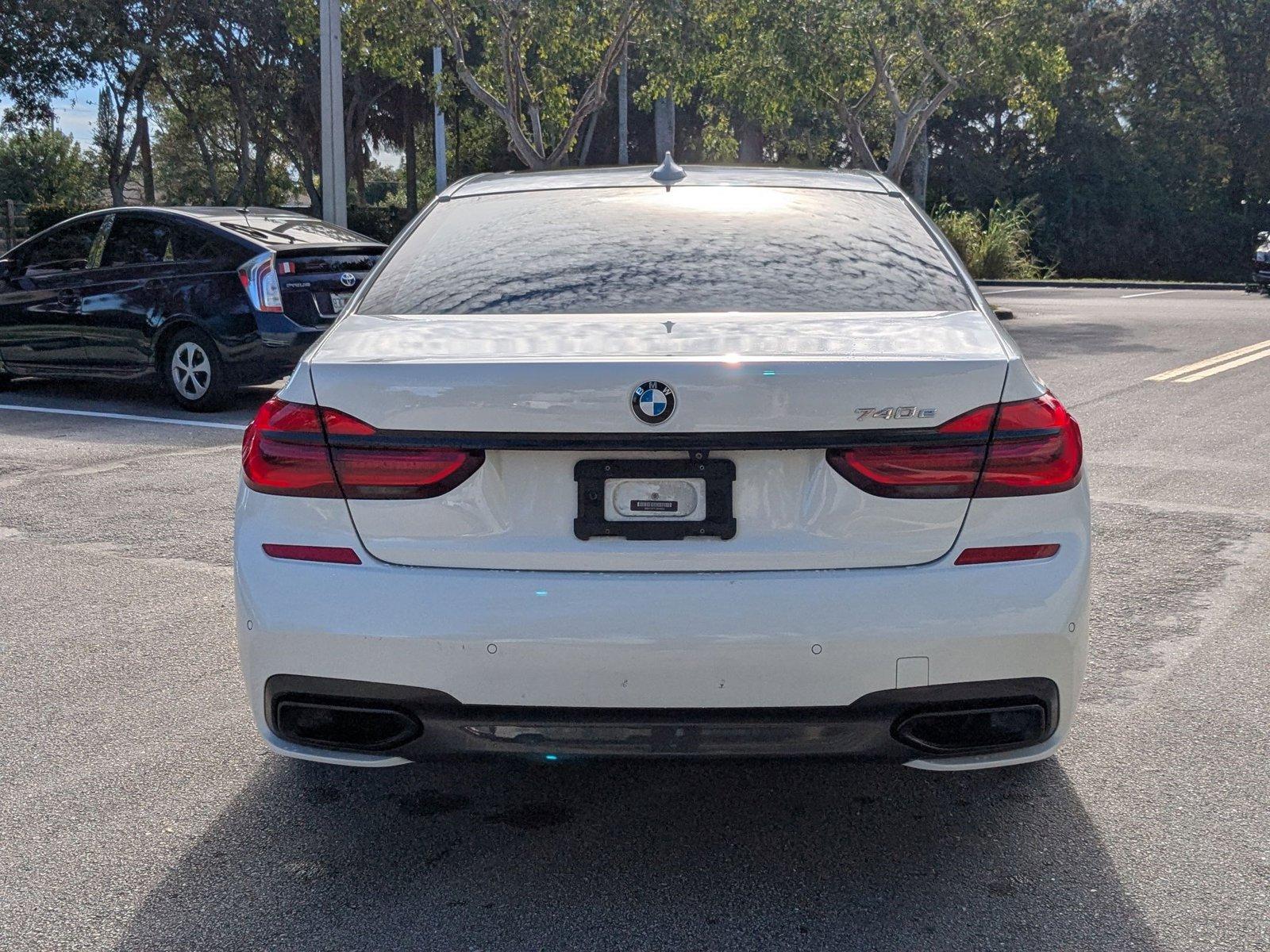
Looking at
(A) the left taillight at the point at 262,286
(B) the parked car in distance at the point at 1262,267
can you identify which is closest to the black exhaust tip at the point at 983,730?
(A) the left taillight at the point at 262,286

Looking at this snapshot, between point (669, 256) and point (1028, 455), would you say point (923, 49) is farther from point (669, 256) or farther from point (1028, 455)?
point (1028, 455)

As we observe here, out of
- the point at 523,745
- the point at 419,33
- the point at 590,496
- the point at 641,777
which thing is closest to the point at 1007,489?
the point at 590,496

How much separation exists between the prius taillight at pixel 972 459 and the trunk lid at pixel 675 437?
Result: 1.1 inches

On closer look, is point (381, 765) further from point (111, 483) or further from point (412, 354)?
point (111, 483)

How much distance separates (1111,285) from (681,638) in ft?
112

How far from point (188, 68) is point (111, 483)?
3276cm

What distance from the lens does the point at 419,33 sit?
21875 mm

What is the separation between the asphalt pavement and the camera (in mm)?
2986

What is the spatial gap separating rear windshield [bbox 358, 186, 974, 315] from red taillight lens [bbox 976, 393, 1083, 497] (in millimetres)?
502

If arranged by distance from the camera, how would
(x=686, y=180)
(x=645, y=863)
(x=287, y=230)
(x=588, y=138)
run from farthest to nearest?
(x=588, y=138)
(x=287, y=230)
(x=686, y=180)
(x=645, y=863)

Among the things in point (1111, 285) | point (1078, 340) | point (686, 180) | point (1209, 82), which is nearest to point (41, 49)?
point (1111, 285)

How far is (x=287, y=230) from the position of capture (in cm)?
1148

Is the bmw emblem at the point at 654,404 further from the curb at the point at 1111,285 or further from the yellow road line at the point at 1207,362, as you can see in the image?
the curb at the point at 1111,285

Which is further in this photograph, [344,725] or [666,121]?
[666,121]
